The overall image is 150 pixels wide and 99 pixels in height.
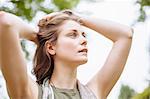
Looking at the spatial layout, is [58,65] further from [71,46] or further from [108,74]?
[108,74]

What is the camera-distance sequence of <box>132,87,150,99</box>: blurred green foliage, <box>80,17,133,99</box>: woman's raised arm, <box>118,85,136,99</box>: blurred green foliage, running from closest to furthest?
<box>80,17,133,99</box>: woman's raised arm → <box>132,87,150,99</box>: blurred green foliage → <box>118,85,136,99</box>: blurred green foliage

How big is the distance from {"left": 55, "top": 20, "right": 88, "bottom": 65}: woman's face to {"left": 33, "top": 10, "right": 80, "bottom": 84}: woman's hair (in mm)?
23

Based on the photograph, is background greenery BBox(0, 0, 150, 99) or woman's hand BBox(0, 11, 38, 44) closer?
woman's hand BBox(0, 11, 38, 44)

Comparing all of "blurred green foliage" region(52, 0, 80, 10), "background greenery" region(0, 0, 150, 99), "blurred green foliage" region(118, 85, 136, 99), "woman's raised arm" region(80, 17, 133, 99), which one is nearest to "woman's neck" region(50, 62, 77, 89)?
"woman's raised arm" region(80, 17, 133, 99)

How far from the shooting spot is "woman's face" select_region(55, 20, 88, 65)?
1.62m

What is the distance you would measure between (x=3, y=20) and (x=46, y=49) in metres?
0.24

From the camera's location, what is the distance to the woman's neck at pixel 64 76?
165 cm

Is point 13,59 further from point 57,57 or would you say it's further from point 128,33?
point 128,33

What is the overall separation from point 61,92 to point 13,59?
0.22 meters

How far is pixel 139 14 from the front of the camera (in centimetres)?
396

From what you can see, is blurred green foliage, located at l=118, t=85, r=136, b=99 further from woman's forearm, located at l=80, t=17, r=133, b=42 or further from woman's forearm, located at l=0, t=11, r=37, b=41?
woman's forearm, located at l=0, t=11, r=37, b=41

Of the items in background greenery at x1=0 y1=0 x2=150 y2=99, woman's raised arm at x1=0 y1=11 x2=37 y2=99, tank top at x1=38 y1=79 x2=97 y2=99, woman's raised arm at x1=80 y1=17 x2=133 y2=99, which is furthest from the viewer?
background greenery at x1=0 y1=0 x2=150 y2=99

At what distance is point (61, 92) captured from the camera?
5.35ft

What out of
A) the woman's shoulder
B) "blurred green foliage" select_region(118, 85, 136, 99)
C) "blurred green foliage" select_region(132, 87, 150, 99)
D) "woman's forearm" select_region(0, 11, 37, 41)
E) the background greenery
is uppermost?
"woman's forearm" select_region(0, 11, 37, 41)
